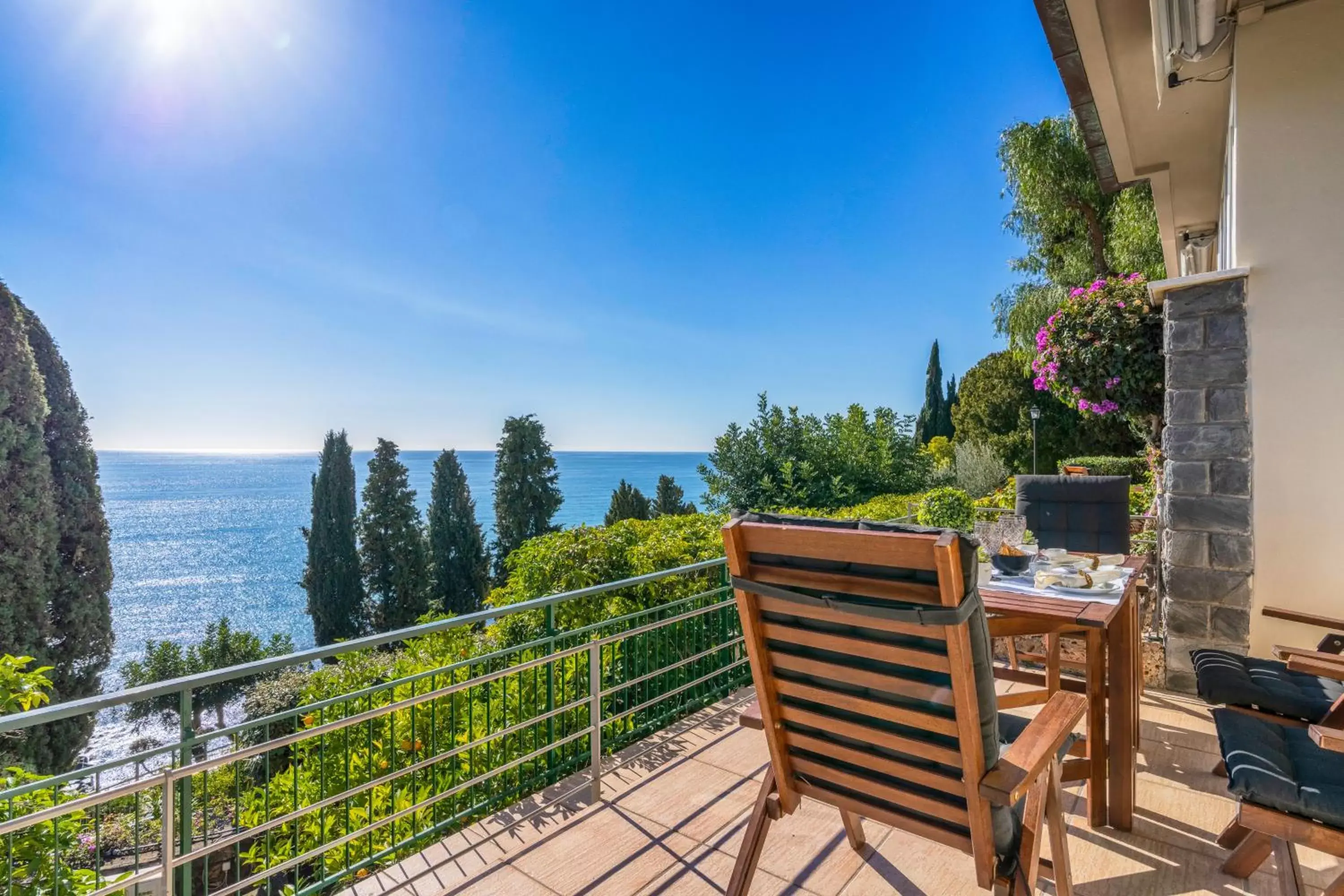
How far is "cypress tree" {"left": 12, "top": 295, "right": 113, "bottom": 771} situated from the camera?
10641 mm

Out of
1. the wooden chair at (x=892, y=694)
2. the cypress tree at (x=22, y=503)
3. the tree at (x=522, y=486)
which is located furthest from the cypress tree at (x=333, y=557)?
the wooden chair at (x=892, y=694)

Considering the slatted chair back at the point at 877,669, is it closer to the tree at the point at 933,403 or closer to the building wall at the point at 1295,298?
the building wall at the point at 1295,298

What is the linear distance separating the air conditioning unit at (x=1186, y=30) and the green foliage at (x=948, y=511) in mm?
2634

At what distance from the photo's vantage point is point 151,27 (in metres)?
6.45

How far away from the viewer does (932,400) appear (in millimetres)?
24203

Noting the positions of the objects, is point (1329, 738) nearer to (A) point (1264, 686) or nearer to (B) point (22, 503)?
(A) point (1264, 686)

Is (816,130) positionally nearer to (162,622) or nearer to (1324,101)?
(1324,101)

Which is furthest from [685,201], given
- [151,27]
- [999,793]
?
[999,793]

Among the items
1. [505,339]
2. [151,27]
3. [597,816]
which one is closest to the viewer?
[597,816]

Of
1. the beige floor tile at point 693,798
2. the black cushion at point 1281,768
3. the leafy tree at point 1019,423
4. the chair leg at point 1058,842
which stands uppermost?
the leafy tree at point 1019,423

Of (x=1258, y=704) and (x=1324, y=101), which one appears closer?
(x=1258, y=704)

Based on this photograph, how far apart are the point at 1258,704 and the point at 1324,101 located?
8.59 feet

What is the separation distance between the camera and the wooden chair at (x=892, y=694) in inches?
44.6

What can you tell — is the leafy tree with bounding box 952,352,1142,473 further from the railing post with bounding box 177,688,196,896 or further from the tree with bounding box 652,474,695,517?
the railing post with bounding box 177,688,196,896
